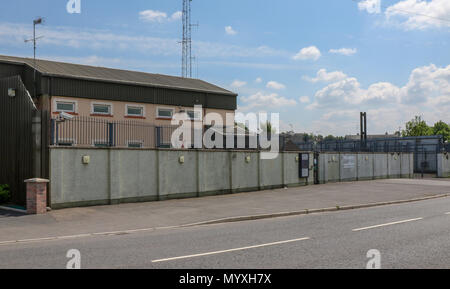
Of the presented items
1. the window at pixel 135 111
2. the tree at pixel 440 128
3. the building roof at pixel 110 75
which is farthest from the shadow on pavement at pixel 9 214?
the tree at pixel 440 128

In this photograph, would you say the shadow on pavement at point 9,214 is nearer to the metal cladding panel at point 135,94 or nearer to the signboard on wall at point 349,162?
the metal cladding panel at point 135,94

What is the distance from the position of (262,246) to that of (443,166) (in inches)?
1439

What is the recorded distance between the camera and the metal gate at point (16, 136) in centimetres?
1625

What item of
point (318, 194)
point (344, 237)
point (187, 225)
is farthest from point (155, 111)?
point (344, 237)

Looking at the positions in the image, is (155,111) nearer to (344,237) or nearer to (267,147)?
(267,147)

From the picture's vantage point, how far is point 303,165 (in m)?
26.2

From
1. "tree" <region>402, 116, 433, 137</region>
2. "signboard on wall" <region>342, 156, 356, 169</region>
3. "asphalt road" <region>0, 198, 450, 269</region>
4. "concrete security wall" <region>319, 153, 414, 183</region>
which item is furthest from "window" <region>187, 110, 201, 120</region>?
"tree" <region>402, 116, 433, 137</region>

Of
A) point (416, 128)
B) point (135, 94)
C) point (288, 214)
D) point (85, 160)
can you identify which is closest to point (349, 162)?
point (135, 94)

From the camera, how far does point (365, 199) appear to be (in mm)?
19078

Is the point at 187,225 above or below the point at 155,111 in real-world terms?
below

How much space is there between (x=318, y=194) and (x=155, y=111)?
17.0 metres

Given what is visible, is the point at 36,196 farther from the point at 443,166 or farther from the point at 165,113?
the point at 443,166
